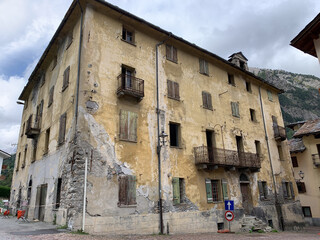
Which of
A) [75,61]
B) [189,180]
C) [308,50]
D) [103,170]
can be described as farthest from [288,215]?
[75,61]

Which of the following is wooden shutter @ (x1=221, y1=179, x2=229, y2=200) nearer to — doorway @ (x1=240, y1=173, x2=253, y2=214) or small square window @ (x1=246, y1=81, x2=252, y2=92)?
doorway @ (x1=240, y1=173, x2=253, y2=214)

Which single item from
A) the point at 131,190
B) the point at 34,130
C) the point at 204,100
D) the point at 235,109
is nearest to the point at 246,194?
the point at 235,109

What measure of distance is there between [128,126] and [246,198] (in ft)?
37.7

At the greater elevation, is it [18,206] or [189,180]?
[189,180]

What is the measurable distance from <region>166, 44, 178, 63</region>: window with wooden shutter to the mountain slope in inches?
2987

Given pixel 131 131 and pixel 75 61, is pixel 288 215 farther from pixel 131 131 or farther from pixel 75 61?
pixel 75 61

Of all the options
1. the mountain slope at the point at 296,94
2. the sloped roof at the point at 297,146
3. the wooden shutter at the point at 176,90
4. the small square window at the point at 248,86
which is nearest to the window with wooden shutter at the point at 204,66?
the wooden shutter at the point at 176,90

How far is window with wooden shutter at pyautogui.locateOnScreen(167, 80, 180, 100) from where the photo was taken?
57.3 feet

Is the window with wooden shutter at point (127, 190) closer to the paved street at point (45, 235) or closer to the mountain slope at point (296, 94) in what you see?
the paved street at point (45, 235)

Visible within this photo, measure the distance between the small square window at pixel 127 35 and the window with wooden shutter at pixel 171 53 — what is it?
2.94 meters

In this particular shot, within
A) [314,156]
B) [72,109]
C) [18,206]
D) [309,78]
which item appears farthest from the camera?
[309,78]

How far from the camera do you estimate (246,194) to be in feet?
64.7

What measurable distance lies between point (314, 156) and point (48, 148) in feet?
91.8

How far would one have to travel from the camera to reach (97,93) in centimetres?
1385
